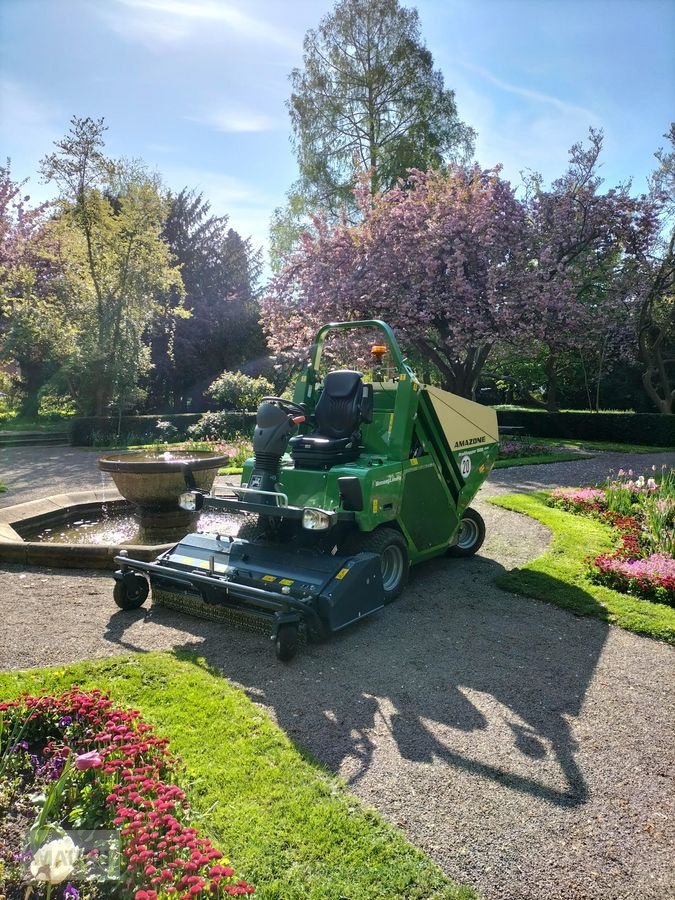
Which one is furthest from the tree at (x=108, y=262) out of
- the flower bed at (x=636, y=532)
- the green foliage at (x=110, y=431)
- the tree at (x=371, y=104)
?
the flower bed at (x=636, y=532)

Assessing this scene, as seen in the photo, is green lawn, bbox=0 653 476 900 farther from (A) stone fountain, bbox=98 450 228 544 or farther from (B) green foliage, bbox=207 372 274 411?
(B) green foliage, bbox=207 372 274 411

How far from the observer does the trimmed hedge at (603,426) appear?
18.9 meters

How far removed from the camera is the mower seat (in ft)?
17.2

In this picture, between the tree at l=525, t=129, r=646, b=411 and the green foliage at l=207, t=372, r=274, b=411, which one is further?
the green foliage at l=207, t=372, r=274, b=411

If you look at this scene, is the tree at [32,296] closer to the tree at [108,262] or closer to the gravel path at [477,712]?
the tree at [108,262]

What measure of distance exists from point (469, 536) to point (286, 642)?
3.46m

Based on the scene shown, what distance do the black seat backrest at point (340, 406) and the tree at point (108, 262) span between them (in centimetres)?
1703

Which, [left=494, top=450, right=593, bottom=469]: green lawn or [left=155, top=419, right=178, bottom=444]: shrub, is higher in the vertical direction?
[left=494, top=450, right=593, bottom=469]: green lawn

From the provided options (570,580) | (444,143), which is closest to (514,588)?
(570,580)

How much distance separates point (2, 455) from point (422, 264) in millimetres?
12951

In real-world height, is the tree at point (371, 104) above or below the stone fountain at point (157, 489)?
above

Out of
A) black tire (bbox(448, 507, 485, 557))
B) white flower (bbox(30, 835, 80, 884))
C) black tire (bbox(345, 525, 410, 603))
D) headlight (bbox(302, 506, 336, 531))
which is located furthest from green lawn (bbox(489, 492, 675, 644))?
white flower (bbox(30, 835, 80, 884))

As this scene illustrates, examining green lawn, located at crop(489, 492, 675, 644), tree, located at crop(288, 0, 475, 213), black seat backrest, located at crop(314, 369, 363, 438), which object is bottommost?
green lawn, located at crop(489, 492, 675, 644)

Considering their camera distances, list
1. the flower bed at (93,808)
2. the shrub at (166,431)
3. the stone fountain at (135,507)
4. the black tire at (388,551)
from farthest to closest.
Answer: the shrub at (166,431)
the stone fountain at (135,507)
the black tire at (388,551)
the flower bed at (93,808)
